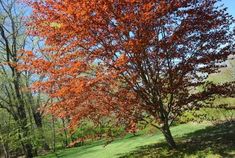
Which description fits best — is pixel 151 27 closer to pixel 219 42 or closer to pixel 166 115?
pixel 219 42

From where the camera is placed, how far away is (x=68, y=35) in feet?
28.8

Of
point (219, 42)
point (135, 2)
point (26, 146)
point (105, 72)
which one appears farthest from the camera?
point (26, 146)

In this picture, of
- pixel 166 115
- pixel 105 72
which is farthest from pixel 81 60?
pixel 166 115

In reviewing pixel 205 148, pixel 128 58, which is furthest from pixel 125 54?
pixel 205 148

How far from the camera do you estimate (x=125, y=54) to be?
8.71 m

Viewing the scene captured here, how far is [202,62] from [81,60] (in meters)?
3.39

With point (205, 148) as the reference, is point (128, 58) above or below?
above

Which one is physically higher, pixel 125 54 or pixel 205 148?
pixel 125 54

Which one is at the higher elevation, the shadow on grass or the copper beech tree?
the copper beech tree

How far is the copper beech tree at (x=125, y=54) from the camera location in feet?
28.1

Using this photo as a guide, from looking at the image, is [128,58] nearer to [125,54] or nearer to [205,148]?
[125,54]

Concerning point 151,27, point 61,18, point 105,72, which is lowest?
point 105,72

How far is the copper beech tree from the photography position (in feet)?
28.1

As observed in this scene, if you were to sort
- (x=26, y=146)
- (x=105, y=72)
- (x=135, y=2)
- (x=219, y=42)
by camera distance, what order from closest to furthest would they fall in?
(x=135, y=2) → (x=105, y=72) → (x=219, y=42) → (x=26, y=146)
